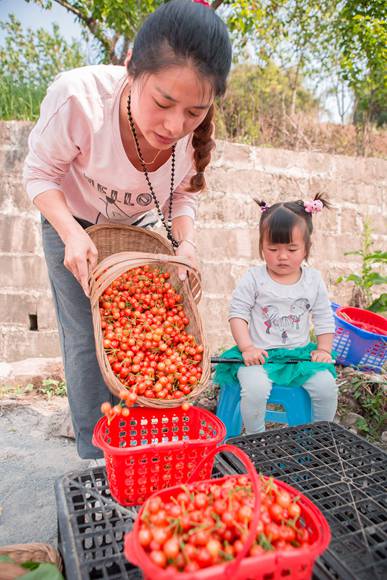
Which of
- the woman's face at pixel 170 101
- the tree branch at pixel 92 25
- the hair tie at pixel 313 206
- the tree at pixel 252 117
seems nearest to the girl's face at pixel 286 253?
the hair tie at pixel 313 206

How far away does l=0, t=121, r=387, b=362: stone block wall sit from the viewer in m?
3.42

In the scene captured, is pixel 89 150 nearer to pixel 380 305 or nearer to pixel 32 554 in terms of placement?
pixel 32 554

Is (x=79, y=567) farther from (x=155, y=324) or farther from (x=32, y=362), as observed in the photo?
(x=32, y=362)

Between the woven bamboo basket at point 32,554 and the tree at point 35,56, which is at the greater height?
the tree at point 35,56

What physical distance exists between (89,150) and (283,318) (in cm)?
134

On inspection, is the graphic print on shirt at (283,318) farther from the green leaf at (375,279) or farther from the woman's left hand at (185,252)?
the green leaf at (375,279)

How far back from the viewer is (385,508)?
3.86 ft

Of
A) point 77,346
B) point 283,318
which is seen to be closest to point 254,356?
point 283,318

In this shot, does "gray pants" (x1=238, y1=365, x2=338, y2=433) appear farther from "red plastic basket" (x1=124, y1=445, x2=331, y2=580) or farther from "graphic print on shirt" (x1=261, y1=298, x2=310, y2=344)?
"red plastic basket" (x1=124, y1=445, x2=331, y2=580)

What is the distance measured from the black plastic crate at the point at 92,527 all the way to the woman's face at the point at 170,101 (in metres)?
1.07

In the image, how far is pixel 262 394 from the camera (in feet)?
6.71

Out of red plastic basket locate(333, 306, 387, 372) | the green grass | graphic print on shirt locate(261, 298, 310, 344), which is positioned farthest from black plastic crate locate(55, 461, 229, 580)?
the green grass

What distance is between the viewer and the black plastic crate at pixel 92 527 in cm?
98

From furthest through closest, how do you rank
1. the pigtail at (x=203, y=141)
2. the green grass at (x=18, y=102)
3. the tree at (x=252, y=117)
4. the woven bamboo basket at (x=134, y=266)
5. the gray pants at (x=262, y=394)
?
the tree at (x=252, y=117) → the green grass at (x=18, y=102) → the gray pants at (x=262, y=394) → the pigtail at (x=203, y=141) → the woven bamboo basket at (x=134, y=266)
